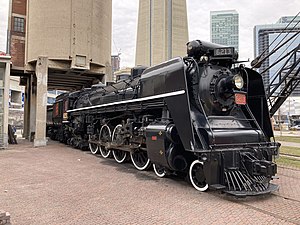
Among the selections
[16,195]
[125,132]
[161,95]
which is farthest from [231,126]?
[16,195]

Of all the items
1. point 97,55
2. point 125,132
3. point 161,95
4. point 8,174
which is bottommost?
point 8,174

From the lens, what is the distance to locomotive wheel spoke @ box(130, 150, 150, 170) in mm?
8630

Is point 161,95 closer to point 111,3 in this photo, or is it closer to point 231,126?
point 231,126

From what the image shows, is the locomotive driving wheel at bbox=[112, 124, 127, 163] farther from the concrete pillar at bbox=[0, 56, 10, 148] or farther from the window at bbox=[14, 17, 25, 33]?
the window at bbox=[14, 17, 25, 33]

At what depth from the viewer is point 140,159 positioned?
29.6 ft

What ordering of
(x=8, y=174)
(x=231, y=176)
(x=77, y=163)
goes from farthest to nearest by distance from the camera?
(x=77, y=163) → (x=8, y=174) → (x=231, y=176)

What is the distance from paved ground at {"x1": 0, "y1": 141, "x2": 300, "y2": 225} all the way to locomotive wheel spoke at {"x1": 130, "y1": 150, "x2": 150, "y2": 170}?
54 cm

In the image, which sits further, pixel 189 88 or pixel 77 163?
pixel 77 163

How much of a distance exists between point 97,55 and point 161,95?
12973 mm

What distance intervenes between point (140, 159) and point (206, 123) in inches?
137

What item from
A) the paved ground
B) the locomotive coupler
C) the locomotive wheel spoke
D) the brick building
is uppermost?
the brick building

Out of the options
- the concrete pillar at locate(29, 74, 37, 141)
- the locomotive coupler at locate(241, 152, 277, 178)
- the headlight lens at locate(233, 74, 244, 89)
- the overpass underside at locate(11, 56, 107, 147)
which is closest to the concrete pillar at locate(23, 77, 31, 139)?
the overpass underside at locate(11, 56, 107, 147)

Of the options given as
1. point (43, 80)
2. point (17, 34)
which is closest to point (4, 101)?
point (43, 80)

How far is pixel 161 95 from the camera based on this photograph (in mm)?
7129
